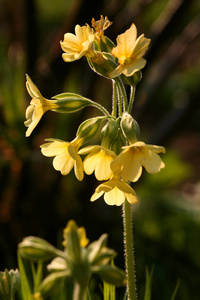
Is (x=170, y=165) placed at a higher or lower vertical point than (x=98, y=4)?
lower

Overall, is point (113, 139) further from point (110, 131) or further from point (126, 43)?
point (126, 43)

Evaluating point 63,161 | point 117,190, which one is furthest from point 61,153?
point 117,190

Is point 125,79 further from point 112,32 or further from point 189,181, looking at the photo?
point 189,181

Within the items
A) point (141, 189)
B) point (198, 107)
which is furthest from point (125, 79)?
point (141, 189)

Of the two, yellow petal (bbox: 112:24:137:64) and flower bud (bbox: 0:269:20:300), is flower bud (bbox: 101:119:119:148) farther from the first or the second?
flower bud (bbox: 0:269:20:300)

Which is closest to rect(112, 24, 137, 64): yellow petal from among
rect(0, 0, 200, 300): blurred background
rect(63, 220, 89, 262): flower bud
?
rect(63, 220, 89, 262): flower bud

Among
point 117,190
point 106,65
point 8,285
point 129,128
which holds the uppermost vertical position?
point 106,65
